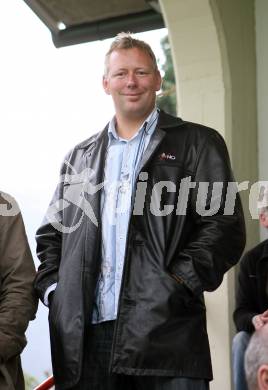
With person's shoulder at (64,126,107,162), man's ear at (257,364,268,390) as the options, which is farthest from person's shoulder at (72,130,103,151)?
man's ear at (257,364,268,390)

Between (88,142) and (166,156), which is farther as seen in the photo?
(88,142)

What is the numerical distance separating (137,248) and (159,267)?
94 mm

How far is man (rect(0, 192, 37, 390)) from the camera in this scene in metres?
2.19

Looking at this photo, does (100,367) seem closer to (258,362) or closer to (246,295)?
(258,362)

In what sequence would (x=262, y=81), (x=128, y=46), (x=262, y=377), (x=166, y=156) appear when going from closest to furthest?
(x=262, y=377), (x=166, y=156), (x=128, y=46), (x=262, y=81)

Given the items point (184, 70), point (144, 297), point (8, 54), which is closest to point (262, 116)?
point (184, 70)

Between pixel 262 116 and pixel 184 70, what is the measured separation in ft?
1.70

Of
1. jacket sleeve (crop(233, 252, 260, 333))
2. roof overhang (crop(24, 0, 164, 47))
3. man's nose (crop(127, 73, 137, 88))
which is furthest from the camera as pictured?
roof overhang (crop(24, 0, 164, 47))

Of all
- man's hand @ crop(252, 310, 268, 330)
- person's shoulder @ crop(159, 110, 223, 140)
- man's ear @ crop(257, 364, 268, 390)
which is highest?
person's shoulder @ crop(159, 110, 223, 140)

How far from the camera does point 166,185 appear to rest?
220 cm

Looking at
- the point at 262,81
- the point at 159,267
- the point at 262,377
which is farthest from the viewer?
the point at 262,81

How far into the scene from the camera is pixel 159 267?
208 centimetres

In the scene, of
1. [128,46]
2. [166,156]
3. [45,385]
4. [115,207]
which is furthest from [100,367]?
[128,46]

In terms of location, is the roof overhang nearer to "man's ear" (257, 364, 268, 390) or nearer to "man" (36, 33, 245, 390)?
"man" (36, 33, 245, 390)
